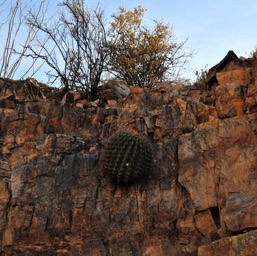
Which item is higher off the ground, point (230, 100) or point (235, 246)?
point (230, 100)

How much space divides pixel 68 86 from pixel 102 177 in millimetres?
4682

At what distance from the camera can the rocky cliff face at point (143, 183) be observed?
7.06 metres

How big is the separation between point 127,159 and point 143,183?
48 cm

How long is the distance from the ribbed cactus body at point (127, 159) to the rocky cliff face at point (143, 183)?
22 centimetres

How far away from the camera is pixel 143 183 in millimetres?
7770

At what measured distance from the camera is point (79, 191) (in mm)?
7727

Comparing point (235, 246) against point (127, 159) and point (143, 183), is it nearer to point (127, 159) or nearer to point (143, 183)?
point (143, 183)

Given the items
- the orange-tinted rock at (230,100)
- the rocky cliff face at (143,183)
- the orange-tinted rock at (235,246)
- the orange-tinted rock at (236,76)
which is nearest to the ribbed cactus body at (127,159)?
the rocky cliff face at (143,183)

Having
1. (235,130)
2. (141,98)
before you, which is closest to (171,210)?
(235,130)

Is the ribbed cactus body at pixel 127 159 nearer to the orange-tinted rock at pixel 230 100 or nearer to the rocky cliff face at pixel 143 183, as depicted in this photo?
the rocky cliff face at pixel 143 183

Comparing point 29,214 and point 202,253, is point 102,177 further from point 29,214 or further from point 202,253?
point 202,253

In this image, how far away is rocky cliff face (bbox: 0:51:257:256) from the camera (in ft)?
23.2

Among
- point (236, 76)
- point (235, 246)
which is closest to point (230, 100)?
point (236, 76)

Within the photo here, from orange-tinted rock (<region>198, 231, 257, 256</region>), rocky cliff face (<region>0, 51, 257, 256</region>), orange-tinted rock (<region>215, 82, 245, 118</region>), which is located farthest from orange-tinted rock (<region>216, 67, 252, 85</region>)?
orange-tinted rock (<region>198, 231, 257, 256</region>)
